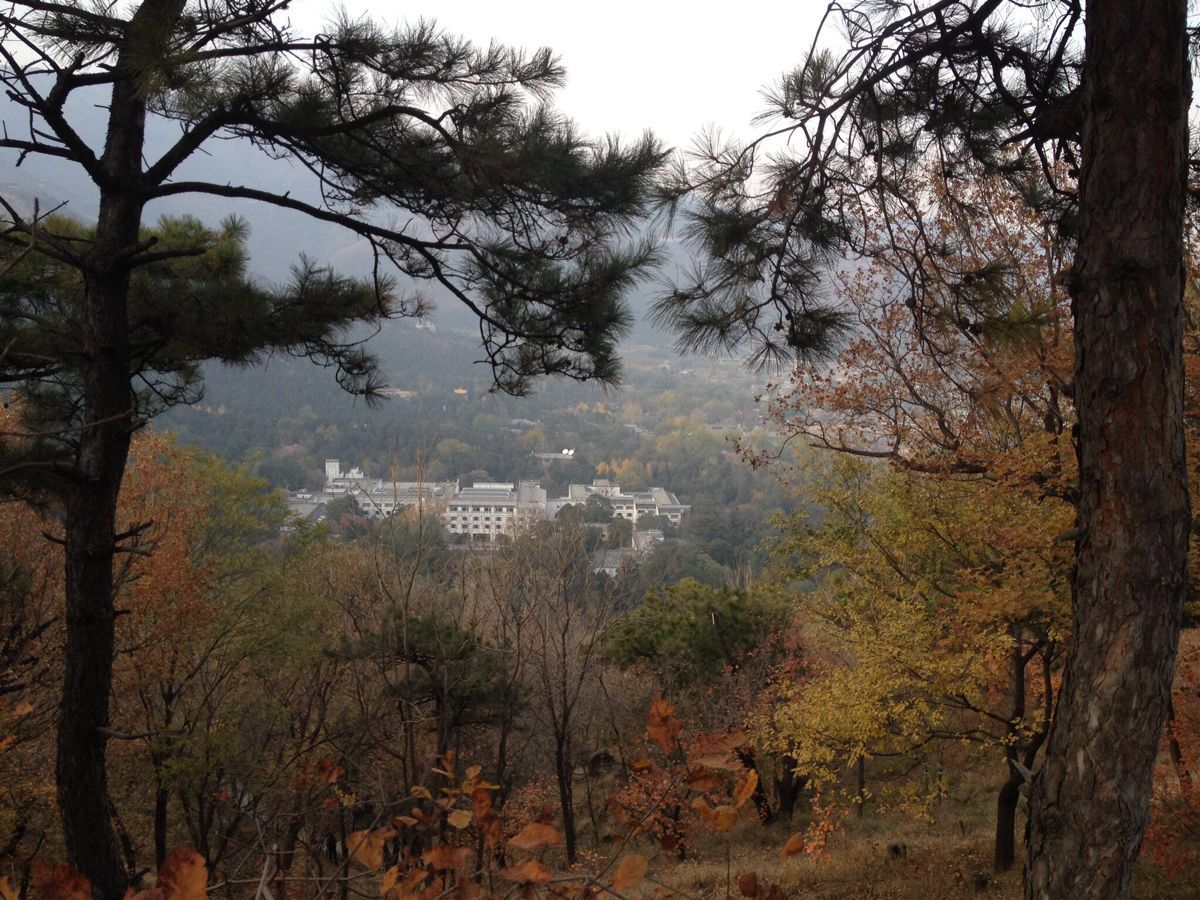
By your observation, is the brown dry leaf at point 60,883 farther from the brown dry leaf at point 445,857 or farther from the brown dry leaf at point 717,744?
the brown dry leaf at point 717,744


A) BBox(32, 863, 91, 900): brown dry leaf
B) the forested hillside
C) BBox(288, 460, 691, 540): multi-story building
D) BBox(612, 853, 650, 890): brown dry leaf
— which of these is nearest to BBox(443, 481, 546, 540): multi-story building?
BBox(288, 460, 691, 540): multi-story building

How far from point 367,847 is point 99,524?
2251 millimetres

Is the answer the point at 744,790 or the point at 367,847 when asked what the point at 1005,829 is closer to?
the point at 744,790

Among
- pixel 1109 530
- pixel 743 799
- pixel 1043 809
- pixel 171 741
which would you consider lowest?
pixel 171 741

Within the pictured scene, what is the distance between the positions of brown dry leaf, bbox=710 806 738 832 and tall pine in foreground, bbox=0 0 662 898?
235cm


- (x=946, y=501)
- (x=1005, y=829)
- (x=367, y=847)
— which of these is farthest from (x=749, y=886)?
(x=946, y=501)

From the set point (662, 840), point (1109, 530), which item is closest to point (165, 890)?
point (662, 840)

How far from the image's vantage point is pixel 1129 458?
217cm

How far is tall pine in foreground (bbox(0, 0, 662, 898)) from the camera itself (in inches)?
115

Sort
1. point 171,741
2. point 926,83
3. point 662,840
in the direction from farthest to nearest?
point 171,741 → point 926,83 → point 662,840

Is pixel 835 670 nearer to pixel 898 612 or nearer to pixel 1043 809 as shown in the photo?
pixel 898 612

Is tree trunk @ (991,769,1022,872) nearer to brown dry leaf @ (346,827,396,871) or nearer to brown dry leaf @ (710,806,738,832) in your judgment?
brown dry leaf @ (710,806,738,832)

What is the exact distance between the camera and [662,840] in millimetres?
1737

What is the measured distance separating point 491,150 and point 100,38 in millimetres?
1394
